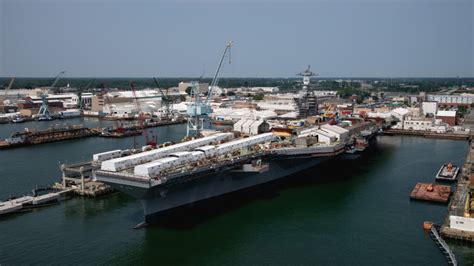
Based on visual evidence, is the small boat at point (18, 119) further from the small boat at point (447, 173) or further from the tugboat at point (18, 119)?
the small boat at point (447, 173)

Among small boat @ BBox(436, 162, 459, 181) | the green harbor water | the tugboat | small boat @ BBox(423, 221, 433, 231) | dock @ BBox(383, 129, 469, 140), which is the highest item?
the tugboat

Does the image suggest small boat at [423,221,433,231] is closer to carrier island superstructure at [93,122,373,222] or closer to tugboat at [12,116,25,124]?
carrier island superstructure at [93,122,373,222]

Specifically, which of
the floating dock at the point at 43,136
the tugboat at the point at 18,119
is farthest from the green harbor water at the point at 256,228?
the tugboat at the point at 18,119

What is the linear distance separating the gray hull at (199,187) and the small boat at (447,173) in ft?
29.1

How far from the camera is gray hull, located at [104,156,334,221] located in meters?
19.7

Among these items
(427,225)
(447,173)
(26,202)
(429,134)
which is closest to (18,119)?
(26,202)

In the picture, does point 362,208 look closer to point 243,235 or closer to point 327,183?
point 327,183

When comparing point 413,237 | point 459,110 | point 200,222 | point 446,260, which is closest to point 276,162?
point 200,222

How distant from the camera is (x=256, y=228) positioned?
66.6ft

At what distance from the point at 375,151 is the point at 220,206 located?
22.0 metres

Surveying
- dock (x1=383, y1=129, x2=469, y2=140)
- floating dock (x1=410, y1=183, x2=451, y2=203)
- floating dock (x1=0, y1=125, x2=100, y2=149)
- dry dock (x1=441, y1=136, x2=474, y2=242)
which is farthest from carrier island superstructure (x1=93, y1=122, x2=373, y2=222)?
floating dock (x1=0, y1=125, x2=100, y2=149)

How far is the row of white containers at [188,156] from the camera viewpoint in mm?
19906

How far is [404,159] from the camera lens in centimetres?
3600

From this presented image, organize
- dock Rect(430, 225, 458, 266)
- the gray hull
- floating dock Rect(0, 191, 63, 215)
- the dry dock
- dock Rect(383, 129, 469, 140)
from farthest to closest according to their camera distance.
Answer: dock Rect(383, 129, 469, 140) → floating dock Rect(0, 191, 63, 215) → the gray hull → the dry dock → dock Rect(430, 225, 458, 266)
